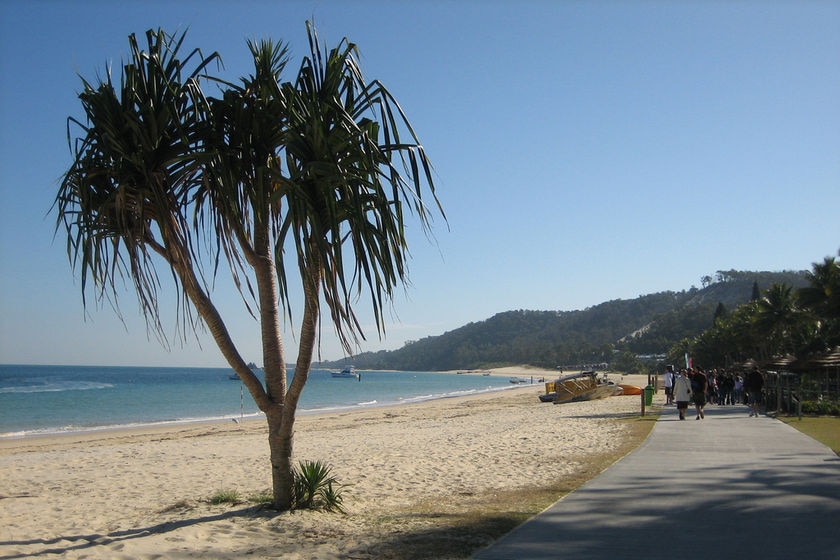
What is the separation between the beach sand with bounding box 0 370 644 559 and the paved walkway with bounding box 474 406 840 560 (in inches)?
46.1

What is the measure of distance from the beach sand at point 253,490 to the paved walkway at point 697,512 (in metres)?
1.17

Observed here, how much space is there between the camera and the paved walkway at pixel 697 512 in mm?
5250

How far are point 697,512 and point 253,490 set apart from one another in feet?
18.5

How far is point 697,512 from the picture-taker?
253 inches

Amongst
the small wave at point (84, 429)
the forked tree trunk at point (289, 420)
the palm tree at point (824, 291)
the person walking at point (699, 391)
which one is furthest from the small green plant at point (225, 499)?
the palm tree at point (824, 291)

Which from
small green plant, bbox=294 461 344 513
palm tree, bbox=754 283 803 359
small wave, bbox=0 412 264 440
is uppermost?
palm tree, bbox=754 283 803 359

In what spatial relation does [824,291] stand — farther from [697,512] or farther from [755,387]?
[697,512]

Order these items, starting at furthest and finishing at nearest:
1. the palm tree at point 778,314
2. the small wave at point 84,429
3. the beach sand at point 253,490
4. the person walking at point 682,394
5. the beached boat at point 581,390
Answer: the palm tree at point 778,314 → the beached boat at point 581,390 → the small wave at point 84,429 → the person walking at point 682,394 → the beach sand at point 253,490

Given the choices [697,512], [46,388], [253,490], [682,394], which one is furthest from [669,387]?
[46,388]

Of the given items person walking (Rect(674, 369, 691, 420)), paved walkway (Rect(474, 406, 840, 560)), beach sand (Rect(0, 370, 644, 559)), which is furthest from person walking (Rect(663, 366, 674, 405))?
paved walkway (Rect(474, 406, 840, 560))

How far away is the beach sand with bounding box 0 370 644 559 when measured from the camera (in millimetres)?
6125

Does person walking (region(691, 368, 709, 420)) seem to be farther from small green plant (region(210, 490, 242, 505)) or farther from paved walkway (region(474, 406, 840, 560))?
small green plant (region(210, 490, 242, 505))

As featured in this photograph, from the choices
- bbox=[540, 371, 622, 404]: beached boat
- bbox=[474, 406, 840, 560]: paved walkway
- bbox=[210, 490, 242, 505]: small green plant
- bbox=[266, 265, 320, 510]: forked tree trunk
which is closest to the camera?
bbox=[474, 406, 840, 560]: paved walkway

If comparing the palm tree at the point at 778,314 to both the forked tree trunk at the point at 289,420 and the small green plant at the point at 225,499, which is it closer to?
the small green plant at the point at 225,499
